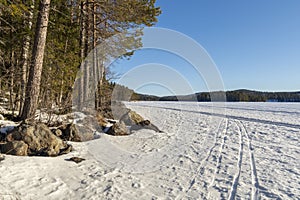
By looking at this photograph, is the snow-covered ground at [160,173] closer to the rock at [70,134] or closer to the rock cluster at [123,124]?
the rock at [70,134]

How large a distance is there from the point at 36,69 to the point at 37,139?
7.22ft

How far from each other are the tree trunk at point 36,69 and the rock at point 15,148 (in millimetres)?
1580

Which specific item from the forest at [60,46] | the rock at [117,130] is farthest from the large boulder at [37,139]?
the rock at [117,130]

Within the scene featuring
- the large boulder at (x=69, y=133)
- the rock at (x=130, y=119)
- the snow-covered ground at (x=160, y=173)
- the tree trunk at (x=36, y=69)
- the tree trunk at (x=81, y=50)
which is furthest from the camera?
the rock at (x=130, y=119)

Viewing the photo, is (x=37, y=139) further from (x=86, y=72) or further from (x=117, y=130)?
(x=86, y=72)

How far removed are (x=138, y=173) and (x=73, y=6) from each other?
8.15 meters

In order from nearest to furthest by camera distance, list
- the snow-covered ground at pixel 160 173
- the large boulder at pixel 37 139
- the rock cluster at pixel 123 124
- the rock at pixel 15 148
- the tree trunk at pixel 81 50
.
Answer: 1. the snow-covered ground at pixel 160 173
2. the rock at pixel 15 148
3. the large boulder at pixel 37 139
4. the rock cluster at pixel 123 124
5. the tree trunk at pixel 81 50

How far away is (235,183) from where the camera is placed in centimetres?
342

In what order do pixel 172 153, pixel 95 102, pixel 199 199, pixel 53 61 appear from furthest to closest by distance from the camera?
1. pixel 95 102
2. pixel 53 61
3. pixel 172 153
4. pixel 199 199

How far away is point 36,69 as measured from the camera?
19.0 ft

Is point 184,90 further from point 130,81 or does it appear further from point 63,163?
point 63,163

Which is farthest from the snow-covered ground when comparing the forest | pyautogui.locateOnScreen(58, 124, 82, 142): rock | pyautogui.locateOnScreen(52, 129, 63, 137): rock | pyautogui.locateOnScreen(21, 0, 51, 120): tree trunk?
the forest

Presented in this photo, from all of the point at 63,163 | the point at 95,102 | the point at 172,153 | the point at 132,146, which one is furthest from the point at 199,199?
the point at 95,102

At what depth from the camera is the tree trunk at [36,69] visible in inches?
224
